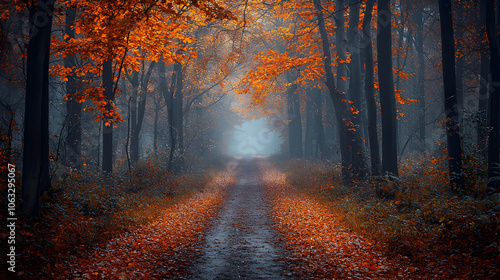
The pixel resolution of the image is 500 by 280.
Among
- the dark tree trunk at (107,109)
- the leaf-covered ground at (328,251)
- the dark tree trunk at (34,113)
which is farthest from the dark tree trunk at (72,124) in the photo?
the leaf-covered ground at (328,251)

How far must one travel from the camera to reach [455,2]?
1502 cm

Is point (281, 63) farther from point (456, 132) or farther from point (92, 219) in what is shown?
point (92, 219)

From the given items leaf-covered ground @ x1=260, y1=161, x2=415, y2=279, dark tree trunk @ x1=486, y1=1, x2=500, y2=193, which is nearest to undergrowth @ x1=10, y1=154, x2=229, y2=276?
leaf-covered ground @ x1=260, y1=161, x2=415, y2=279

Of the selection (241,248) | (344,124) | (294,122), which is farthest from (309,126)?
(241,248)

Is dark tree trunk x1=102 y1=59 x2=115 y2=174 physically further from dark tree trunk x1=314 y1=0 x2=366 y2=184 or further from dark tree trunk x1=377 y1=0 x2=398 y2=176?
dark tree trunk x1=377 y1=0 x2=398 y2=176

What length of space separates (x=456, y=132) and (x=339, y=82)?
593 centimetres

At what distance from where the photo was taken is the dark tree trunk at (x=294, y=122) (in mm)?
33156

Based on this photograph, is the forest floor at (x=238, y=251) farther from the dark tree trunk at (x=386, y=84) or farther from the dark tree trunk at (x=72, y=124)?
the dark tree trunk at (x=72, y=124)

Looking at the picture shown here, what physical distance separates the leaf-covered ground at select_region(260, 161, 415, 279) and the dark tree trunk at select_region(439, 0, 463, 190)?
408cm

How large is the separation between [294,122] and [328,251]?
30.0m

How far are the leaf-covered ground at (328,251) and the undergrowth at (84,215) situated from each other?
432 centimetres

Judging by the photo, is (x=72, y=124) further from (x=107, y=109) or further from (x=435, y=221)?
(x=435, y=221)

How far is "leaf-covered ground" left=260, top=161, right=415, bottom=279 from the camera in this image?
6.15 metres

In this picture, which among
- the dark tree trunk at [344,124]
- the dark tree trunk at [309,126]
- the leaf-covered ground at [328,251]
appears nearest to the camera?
the leaf-covered ground at [328,251]
